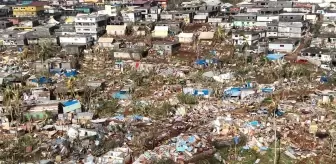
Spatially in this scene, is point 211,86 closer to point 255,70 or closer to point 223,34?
point 255,70

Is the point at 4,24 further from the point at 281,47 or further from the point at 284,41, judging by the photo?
the point at 284,41

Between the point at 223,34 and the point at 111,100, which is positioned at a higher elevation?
the point at 223,34

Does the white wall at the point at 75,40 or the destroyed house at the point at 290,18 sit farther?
the white wall at the point at 75,40

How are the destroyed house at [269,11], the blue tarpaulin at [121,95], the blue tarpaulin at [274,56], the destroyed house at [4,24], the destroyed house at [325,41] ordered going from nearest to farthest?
the blue tarpaulin at [121,95] → the blue tarpaulin at [274,56] → the destroyed house at [325,41] → the destroyed house at [269,11] → the destroyed house at [4,24]

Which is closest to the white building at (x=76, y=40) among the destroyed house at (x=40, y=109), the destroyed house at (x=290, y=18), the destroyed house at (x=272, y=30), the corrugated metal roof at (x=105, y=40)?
the corrugated metal roof at (x=105, y=40)

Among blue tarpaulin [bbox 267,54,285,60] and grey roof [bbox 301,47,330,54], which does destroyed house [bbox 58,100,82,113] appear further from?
grey roof [bbox 301,47,330,54]

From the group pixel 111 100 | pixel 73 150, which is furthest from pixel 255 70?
pixel 73 150

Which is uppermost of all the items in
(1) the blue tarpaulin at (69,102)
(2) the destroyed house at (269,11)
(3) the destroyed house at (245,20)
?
(2) the destroyed house at (269,11)

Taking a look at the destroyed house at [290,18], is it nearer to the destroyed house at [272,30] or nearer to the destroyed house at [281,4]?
the destroyed house at [272,30]

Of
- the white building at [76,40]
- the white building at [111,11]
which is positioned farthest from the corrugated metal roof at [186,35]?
the white building at [111,11]

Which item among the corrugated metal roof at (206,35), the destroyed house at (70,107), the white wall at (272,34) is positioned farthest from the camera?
the corrugated metal roof at (206,35)

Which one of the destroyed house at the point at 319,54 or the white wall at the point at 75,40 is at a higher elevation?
the white wall at the point at 75,40
